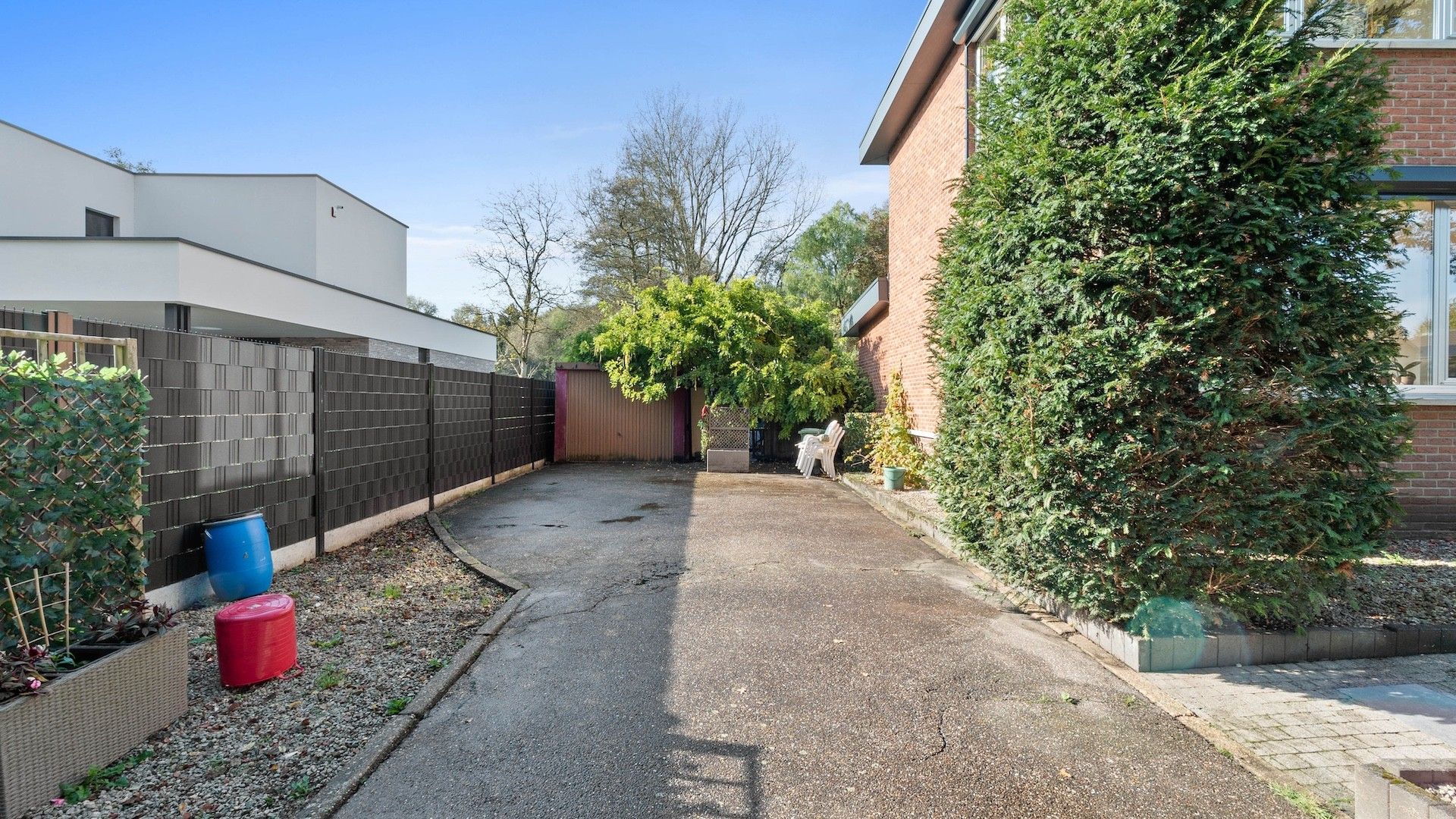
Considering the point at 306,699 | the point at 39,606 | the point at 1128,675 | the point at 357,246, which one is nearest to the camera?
the point at 39,606

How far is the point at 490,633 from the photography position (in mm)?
4203

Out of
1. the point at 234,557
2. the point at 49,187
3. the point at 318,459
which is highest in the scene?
the point at 49,187

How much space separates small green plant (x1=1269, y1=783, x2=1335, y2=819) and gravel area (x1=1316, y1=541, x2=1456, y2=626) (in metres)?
2.00

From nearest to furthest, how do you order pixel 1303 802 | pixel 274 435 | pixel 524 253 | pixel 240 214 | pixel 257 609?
pixel 1303 802
pixel 257 609
pixel 274 435
pixel 240 214
pixel 524 253

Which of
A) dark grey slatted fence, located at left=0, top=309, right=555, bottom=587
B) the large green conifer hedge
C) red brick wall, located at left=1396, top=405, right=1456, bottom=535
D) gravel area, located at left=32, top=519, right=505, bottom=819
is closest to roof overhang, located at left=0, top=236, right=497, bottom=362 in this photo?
dark grey slatted fence, located at left=0, top=309, right=555, bottom=587

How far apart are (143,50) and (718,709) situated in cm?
1654

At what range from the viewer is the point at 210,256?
519 inches

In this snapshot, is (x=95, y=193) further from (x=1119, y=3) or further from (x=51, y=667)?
(x=1119, y=3)

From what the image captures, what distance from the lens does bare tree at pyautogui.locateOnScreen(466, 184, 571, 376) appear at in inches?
1144

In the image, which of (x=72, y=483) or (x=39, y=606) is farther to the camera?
(x=72, y=483)

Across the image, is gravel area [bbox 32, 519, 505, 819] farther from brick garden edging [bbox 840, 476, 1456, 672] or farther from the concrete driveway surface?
brick garden edging [bbox 840, 476, 1456, 672]

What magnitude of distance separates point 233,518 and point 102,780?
2.72 meters

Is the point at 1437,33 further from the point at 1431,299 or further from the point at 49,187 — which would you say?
the point at 49,187

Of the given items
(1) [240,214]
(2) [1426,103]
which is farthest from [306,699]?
(1) [240,214]
